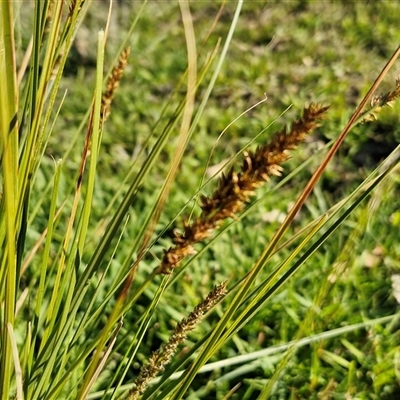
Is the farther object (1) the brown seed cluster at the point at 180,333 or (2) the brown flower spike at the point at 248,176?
(1) the brown seed cluster at the point at 180,333

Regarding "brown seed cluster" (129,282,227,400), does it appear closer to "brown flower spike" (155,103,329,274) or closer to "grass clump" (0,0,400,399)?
"grass clump" (0,0,400,399)

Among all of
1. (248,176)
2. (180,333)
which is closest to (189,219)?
(180,333)

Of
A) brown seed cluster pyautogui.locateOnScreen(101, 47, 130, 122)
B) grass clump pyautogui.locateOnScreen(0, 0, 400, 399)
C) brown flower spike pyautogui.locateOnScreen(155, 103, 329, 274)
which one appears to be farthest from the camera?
brown seed cluster pyautogui.locateOnScreen(101, 47, 130, 122)

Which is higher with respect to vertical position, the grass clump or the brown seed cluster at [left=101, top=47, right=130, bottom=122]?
the brown seed cluster at [left=101, top=47, right=130, bottom=122]

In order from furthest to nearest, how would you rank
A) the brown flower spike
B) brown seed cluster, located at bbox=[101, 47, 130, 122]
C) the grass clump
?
brown seed cluster, located at bbox=[101, 47, 130, 122]
the grass clump
the brown flower spike

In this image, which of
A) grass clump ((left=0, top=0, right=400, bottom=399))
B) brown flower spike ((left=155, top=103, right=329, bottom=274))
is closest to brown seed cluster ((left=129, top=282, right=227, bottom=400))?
grass clump ((left=0, top=0, right=400, bottom=399))

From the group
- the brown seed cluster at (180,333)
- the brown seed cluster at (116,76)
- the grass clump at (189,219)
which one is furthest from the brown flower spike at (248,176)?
the brown seed cluster at (116,76)

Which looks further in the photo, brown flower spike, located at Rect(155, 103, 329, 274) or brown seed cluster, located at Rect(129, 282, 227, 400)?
brown seed cluster, located at Rect(129, 282, 227, 400)

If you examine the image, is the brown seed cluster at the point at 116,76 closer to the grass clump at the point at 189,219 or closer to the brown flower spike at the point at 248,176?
the grass clump at the point at 189,219
